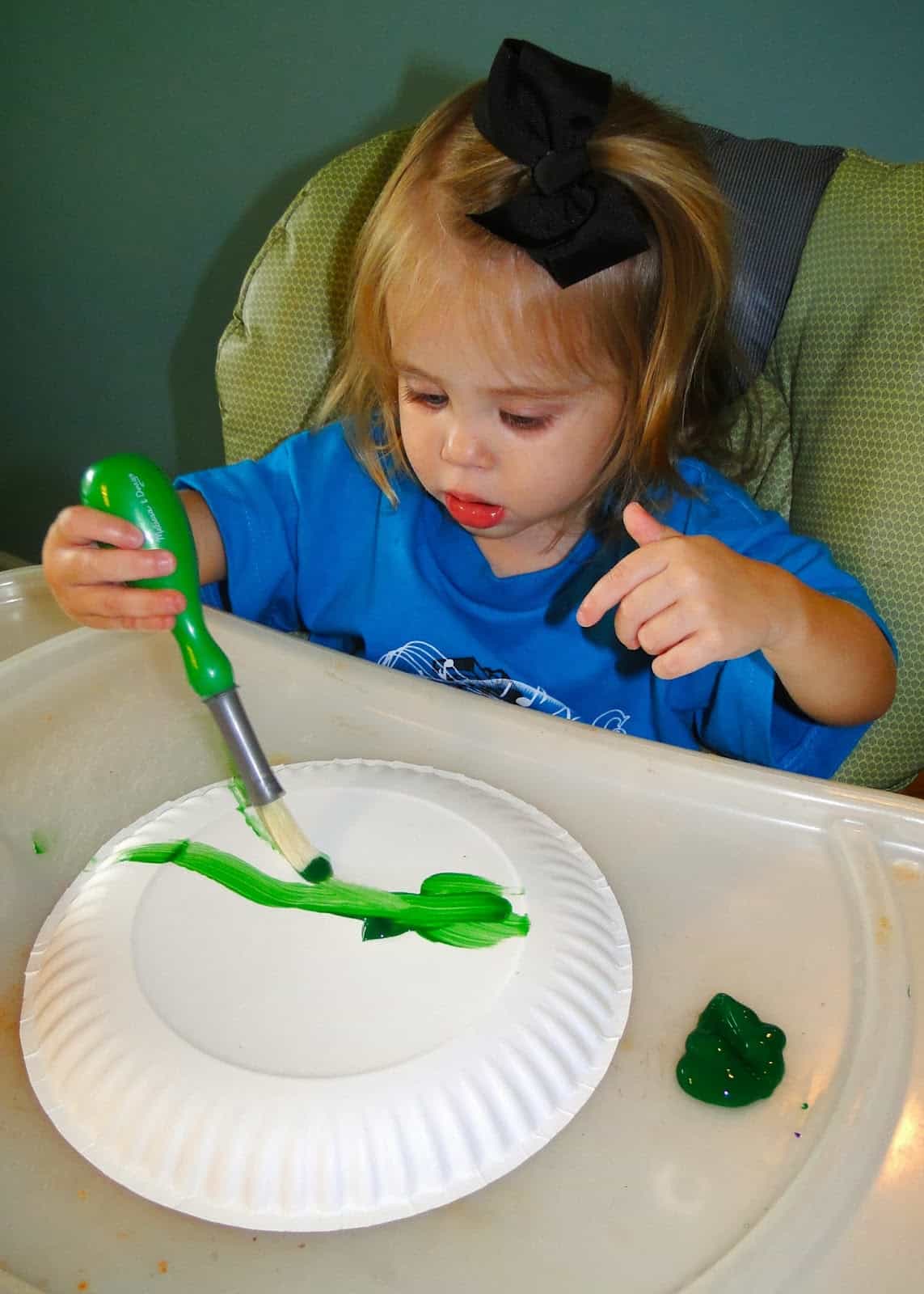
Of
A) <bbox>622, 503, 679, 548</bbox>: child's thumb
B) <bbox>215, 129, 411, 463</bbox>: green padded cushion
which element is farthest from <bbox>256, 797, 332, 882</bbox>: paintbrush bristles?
<bbox>215, 129, 411, 463</bbox>: green padded cushion

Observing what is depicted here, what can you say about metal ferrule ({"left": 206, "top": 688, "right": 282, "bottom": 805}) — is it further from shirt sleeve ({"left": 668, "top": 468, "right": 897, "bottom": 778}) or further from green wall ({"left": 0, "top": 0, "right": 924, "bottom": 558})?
green wall ({"left": 0, "top": 0, "right": 924, "bottom": 558})

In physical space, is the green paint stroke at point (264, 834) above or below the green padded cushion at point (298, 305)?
below

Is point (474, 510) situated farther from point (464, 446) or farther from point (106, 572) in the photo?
point (106, 572)

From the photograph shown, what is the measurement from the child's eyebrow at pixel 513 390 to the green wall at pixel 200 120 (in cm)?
55

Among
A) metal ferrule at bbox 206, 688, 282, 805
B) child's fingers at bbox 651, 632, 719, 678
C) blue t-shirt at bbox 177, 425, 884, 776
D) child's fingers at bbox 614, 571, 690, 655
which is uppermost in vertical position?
child's fingers at bbox 614, 571, 690, 655

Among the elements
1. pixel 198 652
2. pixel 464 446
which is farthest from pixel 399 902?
pixel 464 446

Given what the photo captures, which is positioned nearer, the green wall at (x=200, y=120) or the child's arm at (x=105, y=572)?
the child's arm at (x=105, y=572)

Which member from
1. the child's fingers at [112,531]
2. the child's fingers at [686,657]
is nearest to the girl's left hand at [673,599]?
the child's fingers at [686,657]

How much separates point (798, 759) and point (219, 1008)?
46 centimetres

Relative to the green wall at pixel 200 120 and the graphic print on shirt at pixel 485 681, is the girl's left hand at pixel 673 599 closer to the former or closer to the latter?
the graphic print on shirt at pixel 485 681

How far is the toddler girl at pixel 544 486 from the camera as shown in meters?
0.63

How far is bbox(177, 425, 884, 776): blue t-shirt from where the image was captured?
83cm

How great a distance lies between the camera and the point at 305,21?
127cm

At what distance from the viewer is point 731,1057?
0.48 m
